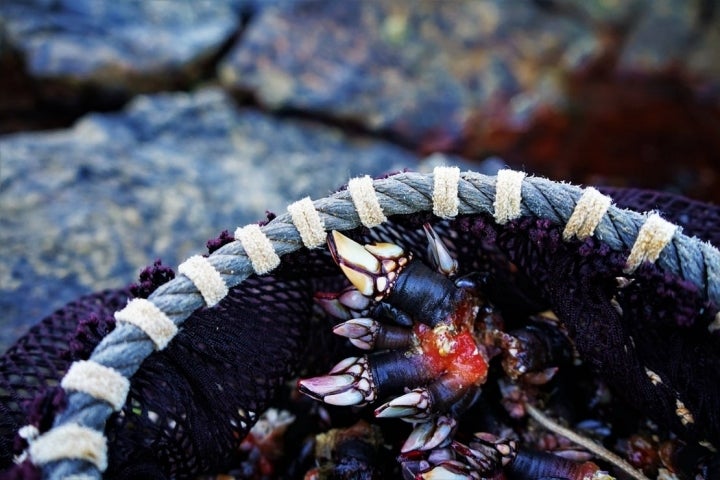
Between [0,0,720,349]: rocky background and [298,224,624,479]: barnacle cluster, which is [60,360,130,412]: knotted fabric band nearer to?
[298,224,624,479]: barnacle cluster

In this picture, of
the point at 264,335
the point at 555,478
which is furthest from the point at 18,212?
the point at 555,478

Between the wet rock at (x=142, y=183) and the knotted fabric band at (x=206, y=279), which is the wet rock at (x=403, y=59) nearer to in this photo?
the wet rock at (x=142, y=183)

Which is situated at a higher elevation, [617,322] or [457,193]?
[457,193]

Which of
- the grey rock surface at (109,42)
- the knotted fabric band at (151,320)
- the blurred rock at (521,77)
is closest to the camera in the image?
the knotted fabric band at (151,320)

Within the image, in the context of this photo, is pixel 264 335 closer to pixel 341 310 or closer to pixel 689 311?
pixel 341 310

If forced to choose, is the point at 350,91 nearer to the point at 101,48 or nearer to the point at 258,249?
the point at 101,48

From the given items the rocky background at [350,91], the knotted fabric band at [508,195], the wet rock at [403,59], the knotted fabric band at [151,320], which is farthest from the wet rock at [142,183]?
the knotted fabric band at [508,195]
